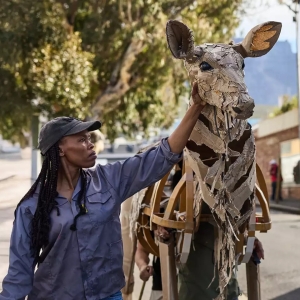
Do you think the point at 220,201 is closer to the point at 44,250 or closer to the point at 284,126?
the point at 44,250

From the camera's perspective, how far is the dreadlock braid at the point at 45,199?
2354 mm

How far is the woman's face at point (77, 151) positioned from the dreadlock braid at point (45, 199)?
4 cm

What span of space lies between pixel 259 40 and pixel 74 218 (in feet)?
4.25

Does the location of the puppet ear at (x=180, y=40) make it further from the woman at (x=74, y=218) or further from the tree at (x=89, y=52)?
the tree at (x=89, y=52)

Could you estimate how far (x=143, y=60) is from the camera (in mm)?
13336

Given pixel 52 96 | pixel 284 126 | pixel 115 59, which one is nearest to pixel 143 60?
pixel 115 59

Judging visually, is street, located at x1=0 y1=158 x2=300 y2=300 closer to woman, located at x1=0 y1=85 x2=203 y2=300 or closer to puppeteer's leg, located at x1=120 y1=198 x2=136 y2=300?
puppeteer's leg, located at x1=120 y1=198 x2=136 y2=300

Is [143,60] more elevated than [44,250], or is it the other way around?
[143,60]

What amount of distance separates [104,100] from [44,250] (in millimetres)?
10970

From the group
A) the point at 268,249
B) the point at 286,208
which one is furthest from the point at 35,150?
the point at 286,208

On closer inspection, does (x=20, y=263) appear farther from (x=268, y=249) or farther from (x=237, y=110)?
(x=268, y=249)

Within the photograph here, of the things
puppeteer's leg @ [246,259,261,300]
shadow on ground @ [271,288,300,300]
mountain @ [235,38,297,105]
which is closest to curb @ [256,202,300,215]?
shadow on ground @ [271,288,300,300]

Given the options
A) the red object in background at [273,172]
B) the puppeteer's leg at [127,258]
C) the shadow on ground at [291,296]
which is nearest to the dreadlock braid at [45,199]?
the puppeteer's leg at [127,258]

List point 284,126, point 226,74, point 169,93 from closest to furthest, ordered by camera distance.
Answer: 1. point 226,74
2. point 169,93
3. point 284,126
